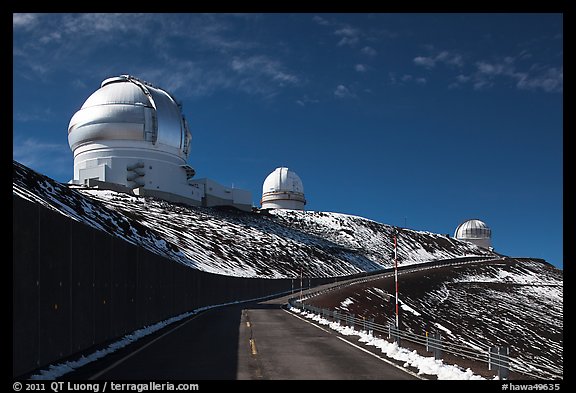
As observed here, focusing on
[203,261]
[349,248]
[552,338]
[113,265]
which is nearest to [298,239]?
[349,248]

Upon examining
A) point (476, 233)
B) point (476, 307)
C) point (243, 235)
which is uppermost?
point (476, 233)

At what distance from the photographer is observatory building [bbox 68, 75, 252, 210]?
101688 mm

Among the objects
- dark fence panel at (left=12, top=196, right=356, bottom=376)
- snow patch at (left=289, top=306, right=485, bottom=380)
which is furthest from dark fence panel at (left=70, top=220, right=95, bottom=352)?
snow patch at (left=289, top=306, right=485, bottom=380)

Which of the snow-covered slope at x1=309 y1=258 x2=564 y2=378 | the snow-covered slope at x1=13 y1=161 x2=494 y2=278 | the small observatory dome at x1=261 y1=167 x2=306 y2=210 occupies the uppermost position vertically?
the small observatory dome at x1=261 y1=167 x2=306 y2=210

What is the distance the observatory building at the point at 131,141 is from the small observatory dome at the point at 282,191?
40586 millimetres

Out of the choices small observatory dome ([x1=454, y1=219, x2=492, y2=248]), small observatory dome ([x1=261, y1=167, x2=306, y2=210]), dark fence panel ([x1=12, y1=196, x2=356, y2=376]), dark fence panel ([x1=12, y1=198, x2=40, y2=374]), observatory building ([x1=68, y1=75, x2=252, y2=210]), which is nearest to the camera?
dark fence panel ([x1=12, y1=198, x2=40, y2=374])

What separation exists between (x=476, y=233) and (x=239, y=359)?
156286 millimetres

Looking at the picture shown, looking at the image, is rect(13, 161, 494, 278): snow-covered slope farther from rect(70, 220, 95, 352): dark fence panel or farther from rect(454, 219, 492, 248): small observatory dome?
rect(70, 220, 95, 352): dark fence panel

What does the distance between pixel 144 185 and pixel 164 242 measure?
102 feet

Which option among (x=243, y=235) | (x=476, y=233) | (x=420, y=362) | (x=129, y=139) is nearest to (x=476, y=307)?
(x=243, y=235)

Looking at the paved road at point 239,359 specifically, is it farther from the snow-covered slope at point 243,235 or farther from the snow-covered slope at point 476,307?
the snow-covered slope at point 243,235

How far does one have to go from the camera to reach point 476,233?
16200 cm

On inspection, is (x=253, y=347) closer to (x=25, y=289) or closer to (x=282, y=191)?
(x=25, y=289)
